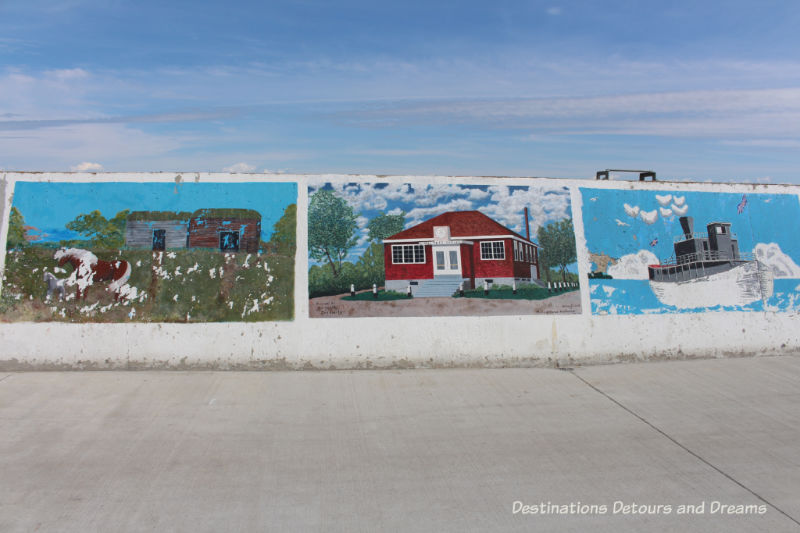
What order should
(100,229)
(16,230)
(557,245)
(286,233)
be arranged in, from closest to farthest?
(16,230) < (100,229) < (286,233) < (557,245)

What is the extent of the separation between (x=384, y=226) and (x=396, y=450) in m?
3.82

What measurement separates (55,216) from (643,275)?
8.99m

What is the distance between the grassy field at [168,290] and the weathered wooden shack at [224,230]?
0.12 meters

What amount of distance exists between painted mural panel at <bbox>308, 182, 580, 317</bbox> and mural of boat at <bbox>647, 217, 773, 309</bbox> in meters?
1.68

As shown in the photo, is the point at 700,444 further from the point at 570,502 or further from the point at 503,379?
the point at 503,379

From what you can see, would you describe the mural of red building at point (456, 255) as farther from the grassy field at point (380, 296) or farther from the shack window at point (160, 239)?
the shack window at point (160, 239)

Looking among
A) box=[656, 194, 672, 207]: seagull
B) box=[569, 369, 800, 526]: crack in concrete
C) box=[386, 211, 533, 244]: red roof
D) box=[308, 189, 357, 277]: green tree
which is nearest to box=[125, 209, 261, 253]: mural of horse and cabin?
box=[308, 189, 357, 277]: green tree

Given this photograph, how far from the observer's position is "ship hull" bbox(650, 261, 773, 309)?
8750mm

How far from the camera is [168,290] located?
7.65 m

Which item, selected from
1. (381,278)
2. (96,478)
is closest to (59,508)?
(96,478)

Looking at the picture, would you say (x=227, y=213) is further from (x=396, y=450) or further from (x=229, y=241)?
(x=396, y=450)

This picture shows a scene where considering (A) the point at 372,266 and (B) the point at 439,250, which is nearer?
(A) the point at 372,266

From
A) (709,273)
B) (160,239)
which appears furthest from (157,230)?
(709,273)

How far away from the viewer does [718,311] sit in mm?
8875
